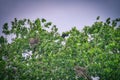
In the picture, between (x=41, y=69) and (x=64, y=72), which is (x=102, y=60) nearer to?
(x=64, y=72)

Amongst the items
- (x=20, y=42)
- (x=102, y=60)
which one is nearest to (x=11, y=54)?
(x=20, y=42)

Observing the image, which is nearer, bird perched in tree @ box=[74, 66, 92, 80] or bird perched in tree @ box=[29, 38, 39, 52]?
bird perched in tree @ box=[74, 66, 92, 80]

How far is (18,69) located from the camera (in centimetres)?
1703

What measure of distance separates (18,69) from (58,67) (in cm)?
310

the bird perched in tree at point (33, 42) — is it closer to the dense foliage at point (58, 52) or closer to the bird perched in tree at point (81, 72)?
the dense foliage at point (58, 52)

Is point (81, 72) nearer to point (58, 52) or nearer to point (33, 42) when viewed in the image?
point (58, 52)

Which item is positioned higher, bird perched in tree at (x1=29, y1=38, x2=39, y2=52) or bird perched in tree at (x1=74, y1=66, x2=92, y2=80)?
bird perched in tree at (x1=29, y1=38, x2=39, y2=52)

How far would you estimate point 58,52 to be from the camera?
17266mm

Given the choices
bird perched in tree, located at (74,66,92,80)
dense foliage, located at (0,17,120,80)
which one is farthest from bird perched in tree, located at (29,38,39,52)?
bird perched in tree, located at (74,66,92,80)

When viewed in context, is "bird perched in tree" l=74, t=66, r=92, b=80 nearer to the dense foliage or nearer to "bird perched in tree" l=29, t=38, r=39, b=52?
the dense foliage

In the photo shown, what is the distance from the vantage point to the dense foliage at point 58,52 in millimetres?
15055

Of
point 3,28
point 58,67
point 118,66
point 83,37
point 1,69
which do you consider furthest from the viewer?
Answer: point 3,28

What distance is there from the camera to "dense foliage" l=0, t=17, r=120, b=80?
1505cm

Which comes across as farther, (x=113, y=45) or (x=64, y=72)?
(x=64, y=72)
